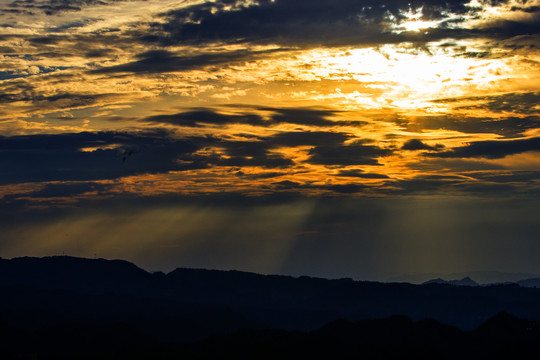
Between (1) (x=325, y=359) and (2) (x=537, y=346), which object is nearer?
(2) (x=537, y=346)

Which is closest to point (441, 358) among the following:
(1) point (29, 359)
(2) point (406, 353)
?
(2) point (406, 353)

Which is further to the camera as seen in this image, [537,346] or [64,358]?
[64,358]

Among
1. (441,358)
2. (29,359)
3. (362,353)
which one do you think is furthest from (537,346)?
(29,359)

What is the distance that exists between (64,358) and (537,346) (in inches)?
5569

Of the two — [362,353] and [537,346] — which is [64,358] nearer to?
[362,353]

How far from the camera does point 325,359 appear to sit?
197 m

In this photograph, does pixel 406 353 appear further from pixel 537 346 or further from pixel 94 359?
pixel 94 359

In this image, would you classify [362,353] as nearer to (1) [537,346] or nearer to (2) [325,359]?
(2) [325,359]

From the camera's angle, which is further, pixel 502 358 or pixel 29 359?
pixel 29 359

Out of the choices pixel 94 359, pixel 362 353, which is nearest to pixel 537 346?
pixel 362 353

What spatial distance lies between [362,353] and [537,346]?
1993 inches

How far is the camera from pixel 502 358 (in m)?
182

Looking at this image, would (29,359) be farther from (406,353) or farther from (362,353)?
(406,353)

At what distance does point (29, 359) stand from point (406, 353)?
114 meters
